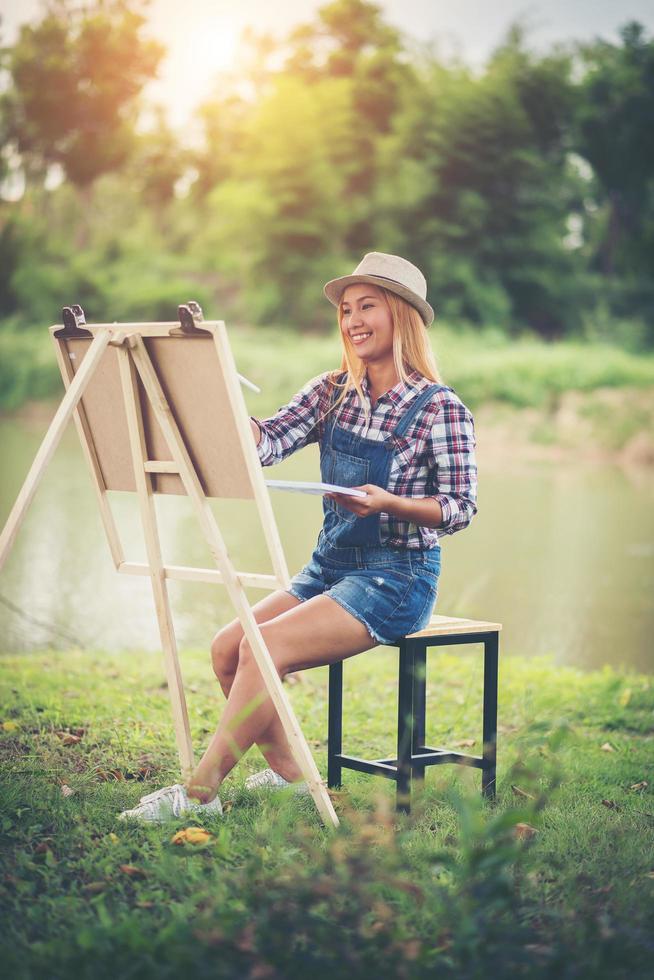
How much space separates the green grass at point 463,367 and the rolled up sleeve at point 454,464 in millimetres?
14912

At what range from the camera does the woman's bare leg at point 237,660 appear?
3.04 meters

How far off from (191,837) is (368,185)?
28.0 m

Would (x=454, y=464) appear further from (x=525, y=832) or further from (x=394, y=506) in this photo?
(x=525, y=832)

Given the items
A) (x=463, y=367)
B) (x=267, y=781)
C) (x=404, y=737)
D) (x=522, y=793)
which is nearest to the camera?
(x=404, y=737)

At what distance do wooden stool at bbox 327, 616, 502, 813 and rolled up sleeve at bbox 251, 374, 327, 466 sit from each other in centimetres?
58

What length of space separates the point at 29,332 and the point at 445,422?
2248cm

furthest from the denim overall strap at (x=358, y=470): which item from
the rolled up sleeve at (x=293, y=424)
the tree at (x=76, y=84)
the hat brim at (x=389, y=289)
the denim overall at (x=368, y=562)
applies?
the tree at (x=76, y=84)

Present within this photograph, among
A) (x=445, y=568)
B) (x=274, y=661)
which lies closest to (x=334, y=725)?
(x=274, y=661)

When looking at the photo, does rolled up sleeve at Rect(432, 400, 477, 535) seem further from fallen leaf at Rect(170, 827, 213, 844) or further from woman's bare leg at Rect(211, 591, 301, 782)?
fallen leaf at Rect(170, 827, 213, 844)

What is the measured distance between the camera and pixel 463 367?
2028cm

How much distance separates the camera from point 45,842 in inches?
106

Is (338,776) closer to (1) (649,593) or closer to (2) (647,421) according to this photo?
(1) (649,593)

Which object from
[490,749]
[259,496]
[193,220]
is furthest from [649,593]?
[193,220]

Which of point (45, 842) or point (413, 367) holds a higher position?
point (413, 367)
